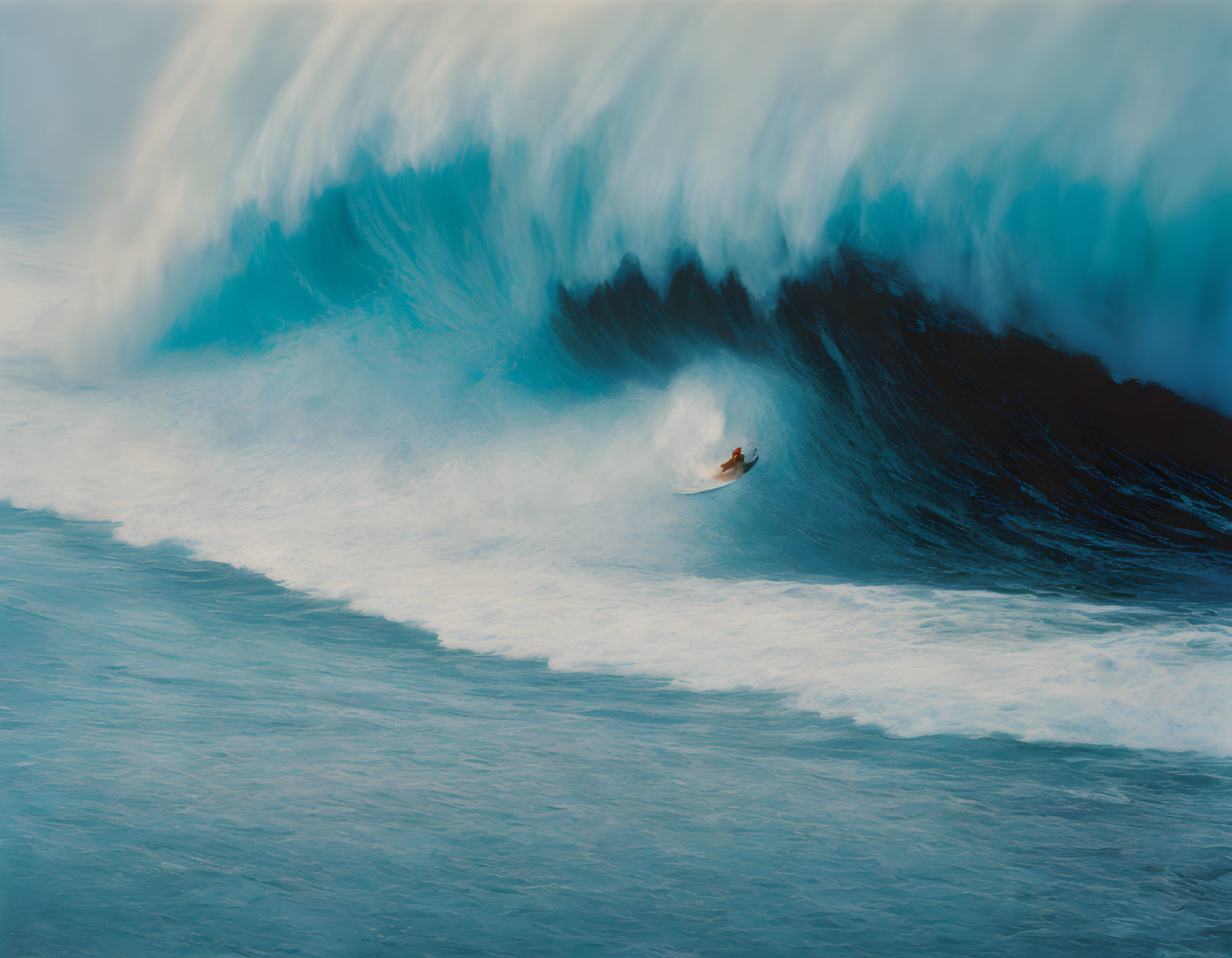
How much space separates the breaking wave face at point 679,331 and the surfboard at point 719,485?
4.8 inches

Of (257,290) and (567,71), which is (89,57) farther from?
(567,71)

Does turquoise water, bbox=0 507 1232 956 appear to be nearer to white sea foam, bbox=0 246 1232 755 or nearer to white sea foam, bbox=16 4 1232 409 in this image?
white sea foam, bbox=0 246 1232 755

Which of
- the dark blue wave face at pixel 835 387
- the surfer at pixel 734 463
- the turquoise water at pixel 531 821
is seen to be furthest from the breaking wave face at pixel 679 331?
the turquoise water at pixel 531 821

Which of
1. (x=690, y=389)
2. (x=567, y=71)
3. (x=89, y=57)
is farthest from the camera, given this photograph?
(x=89, y=57)

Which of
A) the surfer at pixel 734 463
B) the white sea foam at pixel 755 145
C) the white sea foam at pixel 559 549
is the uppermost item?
the white sea foam at pixel 755 145

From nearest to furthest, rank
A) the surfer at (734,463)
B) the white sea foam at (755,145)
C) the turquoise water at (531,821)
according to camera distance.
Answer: the turquoise water at (531,821) → the surfer at (734,463) → the white sea foam at (755,145)

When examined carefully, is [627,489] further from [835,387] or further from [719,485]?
[835,387]

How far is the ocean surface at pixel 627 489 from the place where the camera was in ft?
10.3

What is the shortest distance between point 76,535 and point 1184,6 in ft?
26.0

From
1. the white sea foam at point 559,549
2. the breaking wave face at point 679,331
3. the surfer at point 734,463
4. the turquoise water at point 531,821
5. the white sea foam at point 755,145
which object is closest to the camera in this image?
the turquoise water at point 531,821

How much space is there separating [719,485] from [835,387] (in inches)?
54.5

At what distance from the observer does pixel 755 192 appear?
8.28m

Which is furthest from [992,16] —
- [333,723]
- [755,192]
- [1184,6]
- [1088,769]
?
[333,723]

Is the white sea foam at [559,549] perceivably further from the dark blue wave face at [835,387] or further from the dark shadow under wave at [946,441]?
the dark shadow under wave at [946,441]
